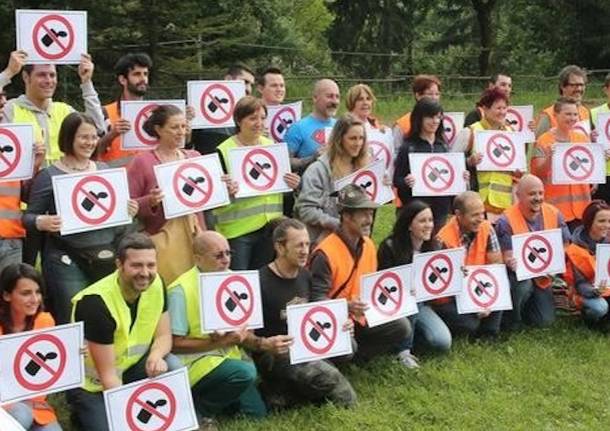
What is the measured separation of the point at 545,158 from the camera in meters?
8.79

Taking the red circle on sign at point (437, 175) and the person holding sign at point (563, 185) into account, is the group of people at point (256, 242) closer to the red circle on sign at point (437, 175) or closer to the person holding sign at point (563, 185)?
the person holding sign at point (563, 185)

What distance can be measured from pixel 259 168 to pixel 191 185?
737 mm

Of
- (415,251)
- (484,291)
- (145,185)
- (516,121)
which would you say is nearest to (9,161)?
(145,185)

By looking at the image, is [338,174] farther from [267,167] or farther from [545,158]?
[545,158]

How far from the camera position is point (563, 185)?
8.78 metres

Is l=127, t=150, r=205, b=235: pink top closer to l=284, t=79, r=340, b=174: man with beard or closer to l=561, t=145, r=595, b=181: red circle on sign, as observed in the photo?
l=284, t=79, r=340, b=174: man with beard

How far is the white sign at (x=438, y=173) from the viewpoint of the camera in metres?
7.98

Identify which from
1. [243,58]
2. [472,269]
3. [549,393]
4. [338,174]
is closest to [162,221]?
[338,174]

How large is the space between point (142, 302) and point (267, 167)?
1837 millimetres

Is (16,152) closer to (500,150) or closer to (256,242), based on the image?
(256,242)

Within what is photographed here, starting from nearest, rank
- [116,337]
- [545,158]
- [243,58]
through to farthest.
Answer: [116,337]
[545,158]
[243,58]

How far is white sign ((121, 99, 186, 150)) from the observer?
7281mm

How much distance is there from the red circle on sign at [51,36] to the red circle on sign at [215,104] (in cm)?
112

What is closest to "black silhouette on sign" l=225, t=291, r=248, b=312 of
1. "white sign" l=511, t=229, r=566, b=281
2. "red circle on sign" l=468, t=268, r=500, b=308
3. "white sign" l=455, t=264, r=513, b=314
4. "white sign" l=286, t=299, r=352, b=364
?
"white sign" l=286, t=299, r=352, b=364
